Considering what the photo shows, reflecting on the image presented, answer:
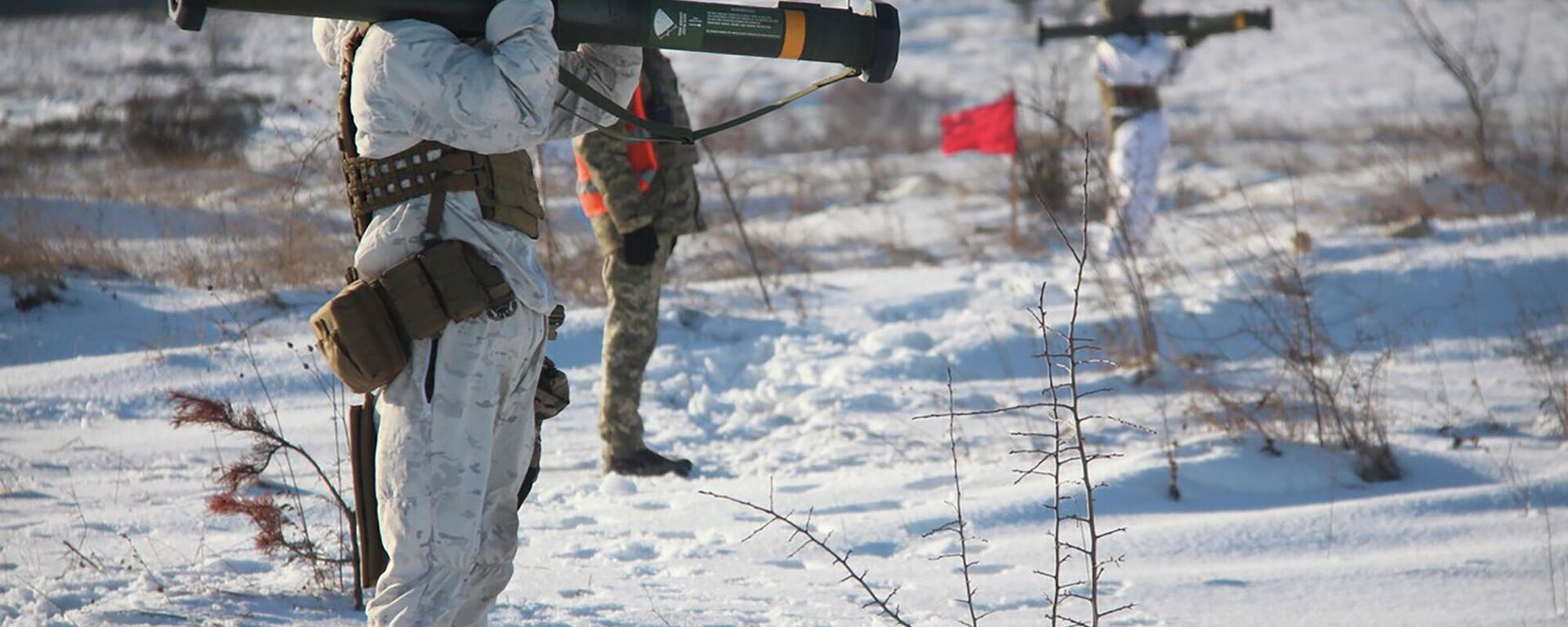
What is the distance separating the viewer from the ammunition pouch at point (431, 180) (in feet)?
7.90

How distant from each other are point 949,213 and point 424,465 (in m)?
9.69

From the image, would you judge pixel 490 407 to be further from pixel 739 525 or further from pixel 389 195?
pixel 739 525

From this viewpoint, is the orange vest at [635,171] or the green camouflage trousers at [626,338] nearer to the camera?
the orange vest at [635,171]

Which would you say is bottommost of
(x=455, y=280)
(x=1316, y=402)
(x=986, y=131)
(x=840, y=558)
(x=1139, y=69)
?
(x=1316, y=402)

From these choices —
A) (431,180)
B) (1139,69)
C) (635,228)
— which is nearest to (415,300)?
(431,180)

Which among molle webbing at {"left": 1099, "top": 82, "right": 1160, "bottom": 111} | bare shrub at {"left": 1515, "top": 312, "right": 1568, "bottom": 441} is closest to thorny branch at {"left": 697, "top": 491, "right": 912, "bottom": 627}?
bare shrub at {"left": 1515, "top": 312, "right": 1568, "bottom": 441}

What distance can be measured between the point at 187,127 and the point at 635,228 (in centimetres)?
1024

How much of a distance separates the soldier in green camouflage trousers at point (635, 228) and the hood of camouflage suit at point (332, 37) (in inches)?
61.4

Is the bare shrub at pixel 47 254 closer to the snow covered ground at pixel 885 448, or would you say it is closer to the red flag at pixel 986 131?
the snow covered ground at pixel 885 448

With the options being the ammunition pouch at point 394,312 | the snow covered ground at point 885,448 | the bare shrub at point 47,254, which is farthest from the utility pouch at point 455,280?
the bare shrub at point 47,254

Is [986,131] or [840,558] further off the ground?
[986,131]

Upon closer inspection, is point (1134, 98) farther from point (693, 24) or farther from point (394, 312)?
point (394, 312)

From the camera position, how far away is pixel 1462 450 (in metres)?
4.66

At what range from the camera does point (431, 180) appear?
94.8 inches
